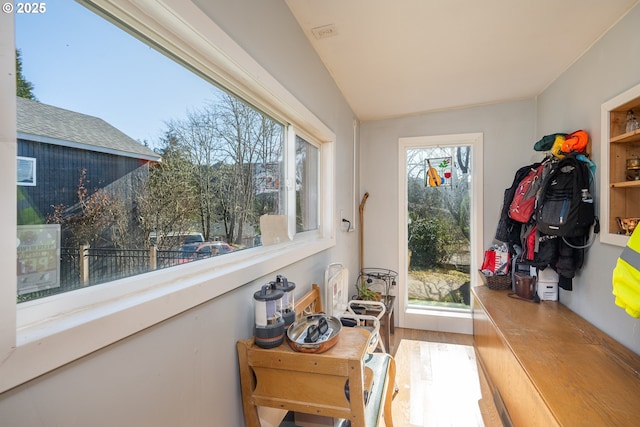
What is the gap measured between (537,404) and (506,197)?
192 cm

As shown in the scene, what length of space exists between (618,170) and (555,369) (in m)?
1.30

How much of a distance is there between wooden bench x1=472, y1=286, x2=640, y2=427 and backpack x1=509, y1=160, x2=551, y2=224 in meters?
0.74

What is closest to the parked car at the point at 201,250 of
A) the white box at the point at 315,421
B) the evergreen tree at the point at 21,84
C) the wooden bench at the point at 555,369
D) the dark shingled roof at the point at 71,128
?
the dark shingled roof at the point at 71,128

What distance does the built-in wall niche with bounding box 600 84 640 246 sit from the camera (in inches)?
65.7

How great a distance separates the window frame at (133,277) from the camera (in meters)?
0.48

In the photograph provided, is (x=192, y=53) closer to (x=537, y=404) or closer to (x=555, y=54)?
(x=537, y=404)

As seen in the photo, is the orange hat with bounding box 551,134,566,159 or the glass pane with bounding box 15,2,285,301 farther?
the orange hat with bounding box 551,134,566,159

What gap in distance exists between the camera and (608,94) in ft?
5.82

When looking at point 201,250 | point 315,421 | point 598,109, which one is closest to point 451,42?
point 598,109

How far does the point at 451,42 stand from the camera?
6.28ft

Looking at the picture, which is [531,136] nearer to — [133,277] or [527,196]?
[527,196]

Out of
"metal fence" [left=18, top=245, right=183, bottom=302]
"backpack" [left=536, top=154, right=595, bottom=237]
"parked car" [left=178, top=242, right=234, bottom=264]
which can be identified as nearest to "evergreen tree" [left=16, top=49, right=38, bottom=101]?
"metal fence" [left=18, top=245, right=183, bottom=302]

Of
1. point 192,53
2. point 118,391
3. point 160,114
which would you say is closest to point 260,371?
point 118,391

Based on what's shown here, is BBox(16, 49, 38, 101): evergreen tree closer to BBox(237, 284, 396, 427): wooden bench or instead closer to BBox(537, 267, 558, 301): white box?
BBox(237, 284, 396, 427): wooden bench
